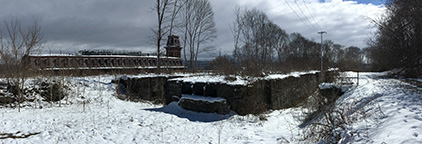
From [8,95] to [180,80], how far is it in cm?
737

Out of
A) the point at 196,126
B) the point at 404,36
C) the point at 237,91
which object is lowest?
the point at 196,126

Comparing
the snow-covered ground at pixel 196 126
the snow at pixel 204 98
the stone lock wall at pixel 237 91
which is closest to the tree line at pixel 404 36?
the stone lock wall at pixel 237 91

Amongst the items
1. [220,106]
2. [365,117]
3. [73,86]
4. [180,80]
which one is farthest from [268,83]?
[73,86]

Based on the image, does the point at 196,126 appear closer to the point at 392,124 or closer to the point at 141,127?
the point at 141,127

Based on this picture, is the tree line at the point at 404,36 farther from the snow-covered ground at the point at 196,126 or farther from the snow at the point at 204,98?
the snow at the point at 204,98

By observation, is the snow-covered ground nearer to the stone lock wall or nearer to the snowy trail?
the snowy trail

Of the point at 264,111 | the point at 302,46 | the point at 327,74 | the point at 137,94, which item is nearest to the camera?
the point at 264,111

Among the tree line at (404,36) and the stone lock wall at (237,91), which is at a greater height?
the tree line at (404,36)

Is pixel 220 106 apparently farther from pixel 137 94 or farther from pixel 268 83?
pixel 137 94

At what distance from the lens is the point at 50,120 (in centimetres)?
775

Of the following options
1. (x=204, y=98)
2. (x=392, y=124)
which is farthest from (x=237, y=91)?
(x=392, y=124)

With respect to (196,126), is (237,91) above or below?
above

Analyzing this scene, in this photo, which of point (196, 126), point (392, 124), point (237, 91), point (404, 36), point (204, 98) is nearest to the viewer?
point (392, 124)

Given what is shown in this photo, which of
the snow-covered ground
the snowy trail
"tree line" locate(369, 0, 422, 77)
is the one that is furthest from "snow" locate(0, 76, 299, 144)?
"tree line" locate(369, 0, 422, 77)
